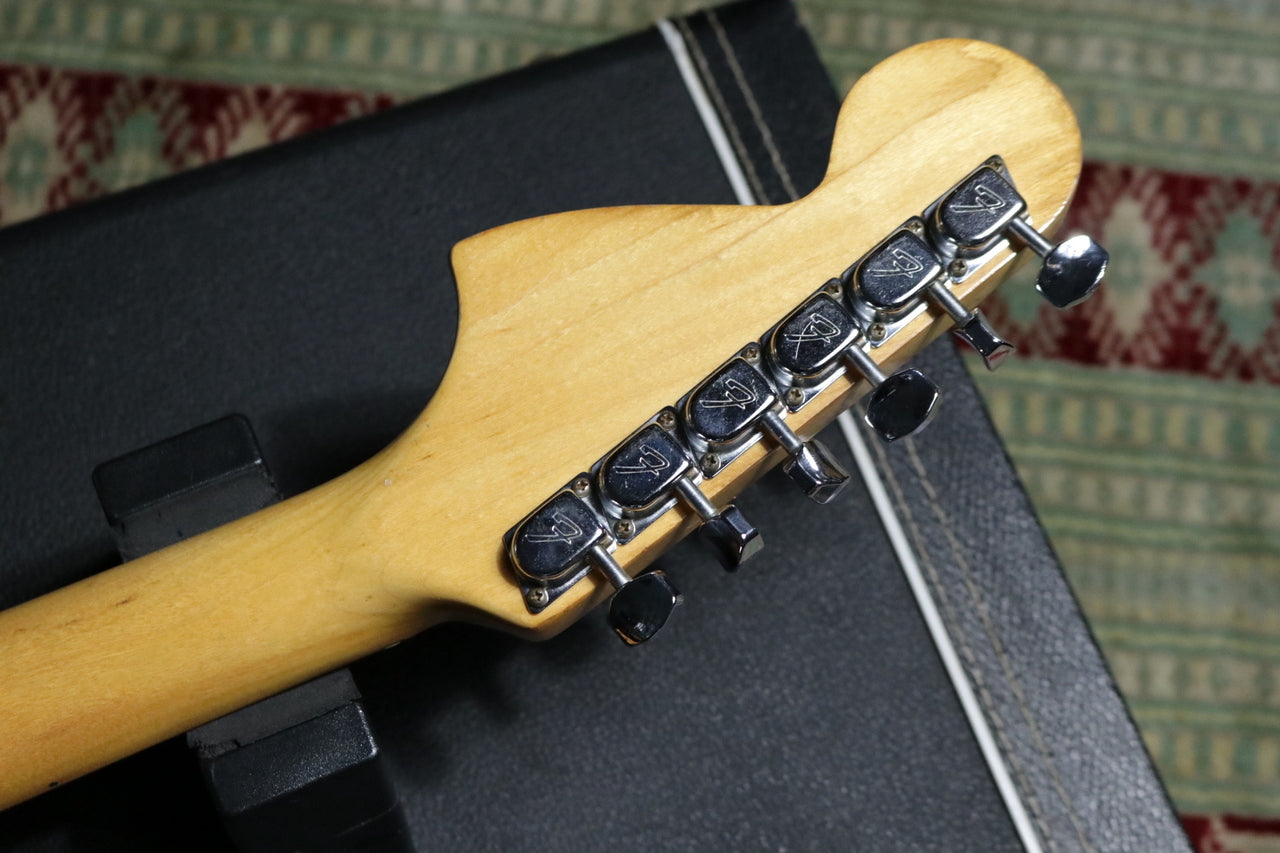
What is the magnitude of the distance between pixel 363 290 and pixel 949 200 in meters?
0.29

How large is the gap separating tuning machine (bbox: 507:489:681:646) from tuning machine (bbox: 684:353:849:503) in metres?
0.04

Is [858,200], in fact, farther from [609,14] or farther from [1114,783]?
[609,14]

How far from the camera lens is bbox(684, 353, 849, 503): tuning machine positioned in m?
0.40

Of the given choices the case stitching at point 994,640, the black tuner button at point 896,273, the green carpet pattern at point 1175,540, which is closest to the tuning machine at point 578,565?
the black tuner button at point 896,273

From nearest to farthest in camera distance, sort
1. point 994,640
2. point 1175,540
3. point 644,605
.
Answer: point 644,605 < point 994,640 < point 1175,540

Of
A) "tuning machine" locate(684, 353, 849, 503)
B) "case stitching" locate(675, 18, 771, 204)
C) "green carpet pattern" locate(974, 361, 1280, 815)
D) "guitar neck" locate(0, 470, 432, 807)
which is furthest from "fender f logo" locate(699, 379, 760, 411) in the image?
"green carpet pattern" locate(974, 361, 1280, 815)

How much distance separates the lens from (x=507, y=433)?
417 mm

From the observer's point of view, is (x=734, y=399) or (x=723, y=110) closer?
(x=734, y=399)

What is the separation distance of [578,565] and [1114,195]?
653mm

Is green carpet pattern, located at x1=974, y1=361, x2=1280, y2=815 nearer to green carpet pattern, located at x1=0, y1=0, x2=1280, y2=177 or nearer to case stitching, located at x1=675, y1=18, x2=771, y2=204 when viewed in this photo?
green carpet pattern, located at x1=0, y1=0, x2=1280, y2=177

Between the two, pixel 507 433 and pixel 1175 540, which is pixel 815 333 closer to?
pixel 507 433

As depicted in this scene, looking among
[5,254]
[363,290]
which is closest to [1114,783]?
[363,290]

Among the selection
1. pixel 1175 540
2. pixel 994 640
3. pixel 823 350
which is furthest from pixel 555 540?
pixel 1175 540

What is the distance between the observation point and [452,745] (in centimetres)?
54
